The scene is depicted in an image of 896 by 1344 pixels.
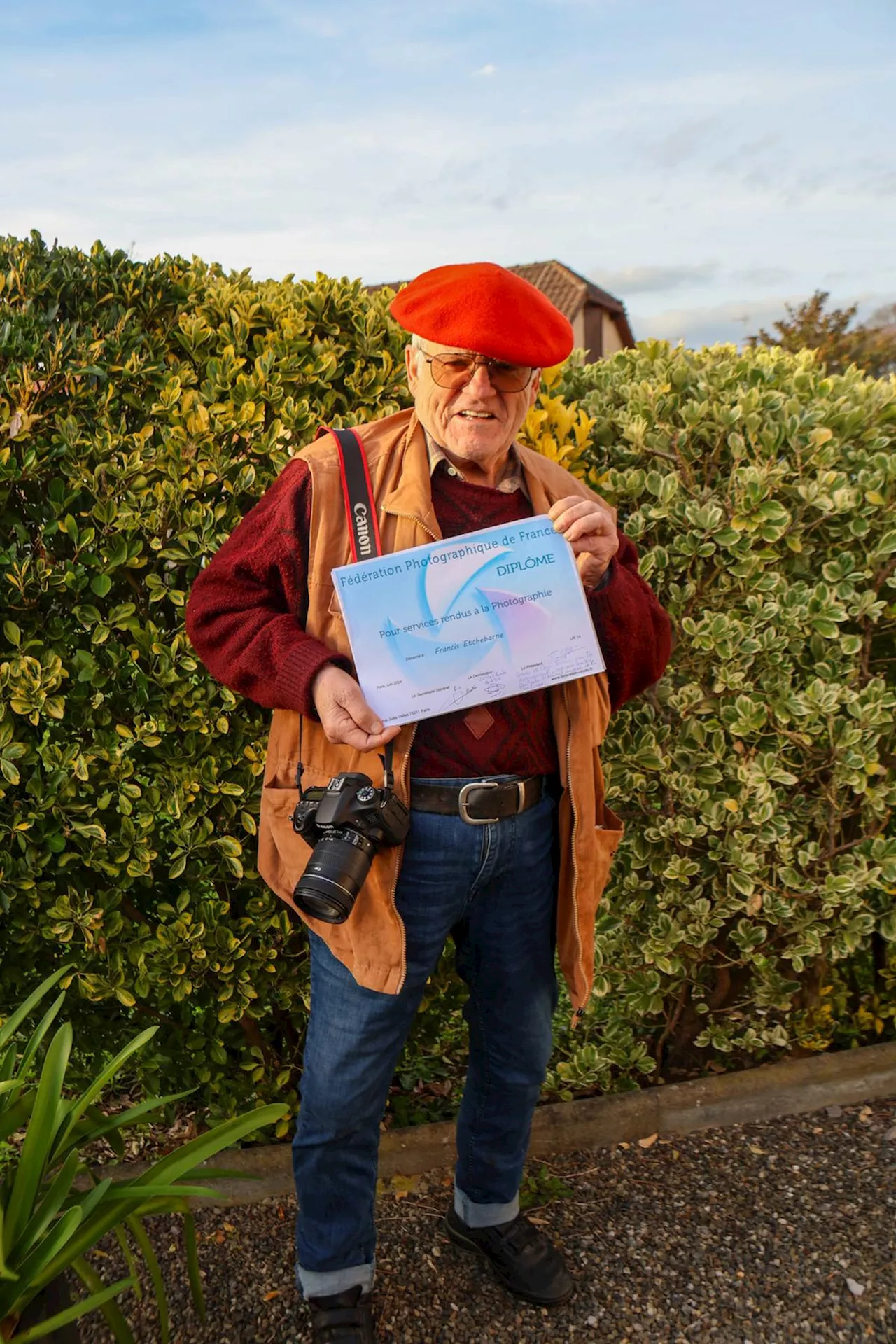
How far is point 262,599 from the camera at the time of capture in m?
2.30

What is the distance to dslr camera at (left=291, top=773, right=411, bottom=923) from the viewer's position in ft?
6.61

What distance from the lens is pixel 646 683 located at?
2582 mm

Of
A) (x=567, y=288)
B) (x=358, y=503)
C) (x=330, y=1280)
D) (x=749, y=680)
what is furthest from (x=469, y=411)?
(x=567, y=288)

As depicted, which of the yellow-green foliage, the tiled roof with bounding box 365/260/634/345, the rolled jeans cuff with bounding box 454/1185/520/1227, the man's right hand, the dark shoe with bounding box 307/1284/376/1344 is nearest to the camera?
the man's right hand

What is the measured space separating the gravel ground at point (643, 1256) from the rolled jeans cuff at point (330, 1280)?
17 cm

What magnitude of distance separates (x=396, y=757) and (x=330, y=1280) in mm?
1311

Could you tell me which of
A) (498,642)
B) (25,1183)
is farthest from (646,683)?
(25,1183)

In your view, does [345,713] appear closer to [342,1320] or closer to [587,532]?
[587,532]

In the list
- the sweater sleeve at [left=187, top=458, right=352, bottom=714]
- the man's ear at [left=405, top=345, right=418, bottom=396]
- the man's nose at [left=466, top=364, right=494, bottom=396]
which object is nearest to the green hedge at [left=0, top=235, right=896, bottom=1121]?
the sweater sleeve at [left=187, top=458, right=352, bottom=714]

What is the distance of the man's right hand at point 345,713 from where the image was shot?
2.11 metres

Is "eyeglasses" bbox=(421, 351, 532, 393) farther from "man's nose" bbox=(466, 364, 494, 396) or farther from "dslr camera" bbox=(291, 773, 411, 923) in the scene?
"dslr camera" bbox=(291, 773, 411, 923)

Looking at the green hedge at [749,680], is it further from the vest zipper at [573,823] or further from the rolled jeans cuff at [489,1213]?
the vest zipper at [573,823]

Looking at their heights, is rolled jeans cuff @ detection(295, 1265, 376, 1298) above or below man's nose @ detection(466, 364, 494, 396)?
below

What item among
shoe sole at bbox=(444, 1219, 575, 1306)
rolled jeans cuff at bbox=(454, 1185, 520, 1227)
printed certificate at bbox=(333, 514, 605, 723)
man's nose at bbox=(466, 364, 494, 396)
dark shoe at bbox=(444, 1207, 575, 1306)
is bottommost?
shoe sole at bbox=(444, 1219, 575, 1306)
